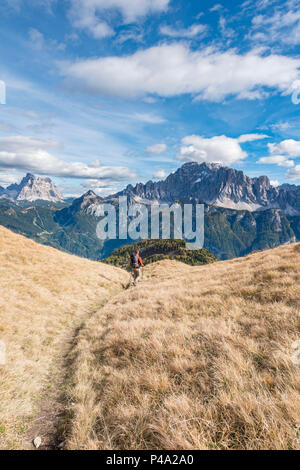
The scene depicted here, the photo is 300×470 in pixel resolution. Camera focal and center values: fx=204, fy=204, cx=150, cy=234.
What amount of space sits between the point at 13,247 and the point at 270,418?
78.5 feet

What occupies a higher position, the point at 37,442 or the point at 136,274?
the point at 37,442

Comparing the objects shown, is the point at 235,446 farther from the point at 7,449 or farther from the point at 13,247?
the point at 13,247

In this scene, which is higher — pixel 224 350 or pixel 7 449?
pixel 224 350

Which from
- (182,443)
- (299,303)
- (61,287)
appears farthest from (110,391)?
(61,287)

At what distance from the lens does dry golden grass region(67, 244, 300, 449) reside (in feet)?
11.3

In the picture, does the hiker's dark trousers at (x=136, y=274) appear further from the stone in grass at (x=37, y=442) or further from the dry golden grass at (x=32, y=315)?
the stone in grass at (x=37, y=442)

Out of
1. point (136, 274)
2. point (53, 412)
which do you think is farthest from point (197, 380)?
point (136, 274)

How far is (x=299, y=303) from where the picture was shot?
23.7ft

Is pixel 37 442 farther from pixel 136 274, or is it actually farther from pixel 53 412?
pixel 136 274

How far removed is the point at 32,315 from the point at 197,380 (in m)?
10.3

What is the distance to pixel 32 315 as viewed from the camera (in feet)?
37.9

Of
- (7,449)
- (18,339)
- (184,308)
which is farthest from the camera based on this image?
(184,308)

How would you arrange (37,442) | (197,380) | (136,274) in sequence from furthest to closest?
(136,274), (197,380), (37,442)
